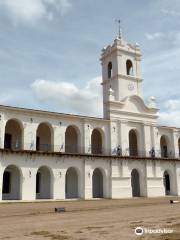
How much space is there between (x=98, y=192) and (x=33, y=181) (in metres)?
9.26

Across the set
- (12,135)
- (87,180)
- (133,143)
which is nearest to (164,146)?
(133,143)

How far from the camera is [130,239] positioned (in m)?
9.07

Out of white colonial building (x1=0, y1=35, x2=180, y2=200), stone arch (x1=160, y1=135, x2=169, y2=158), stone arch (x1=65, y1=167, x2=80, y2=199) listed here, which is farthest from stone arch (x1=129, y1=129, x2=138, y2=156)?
stone arch (x1=65, y1=167, x2=80, y2=199)

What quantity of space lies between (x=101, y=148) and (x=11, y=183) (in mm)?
10548

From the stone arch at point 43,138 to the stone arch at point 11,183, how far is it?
12.7 feet

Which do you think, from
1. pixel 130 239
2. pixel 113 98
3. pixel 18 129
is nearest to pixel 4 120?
pixel 18 129

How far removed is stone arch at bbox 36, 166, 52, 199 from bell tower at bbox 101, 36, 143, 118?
421 inches

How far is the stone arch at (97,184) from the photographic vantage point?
1336 inches

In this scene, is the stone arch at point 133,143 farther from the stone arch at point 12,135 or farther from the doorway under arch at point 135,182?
the stone arch at point 12,135

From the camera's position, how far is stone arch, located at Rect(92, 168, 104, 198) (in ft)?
111

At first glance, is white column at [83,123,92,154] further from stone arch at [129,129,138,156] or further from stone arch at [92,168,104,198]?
stone arch at [129,129,138,156]

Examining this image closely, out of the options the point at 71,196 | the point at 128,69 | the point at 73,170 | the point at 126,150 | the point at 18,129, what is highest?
the point at 128,69

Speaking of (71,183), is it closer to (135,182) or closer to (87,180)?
(87,180)

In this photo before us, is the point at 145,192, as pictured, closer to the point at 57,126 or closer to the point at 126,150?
the point at 126,150
